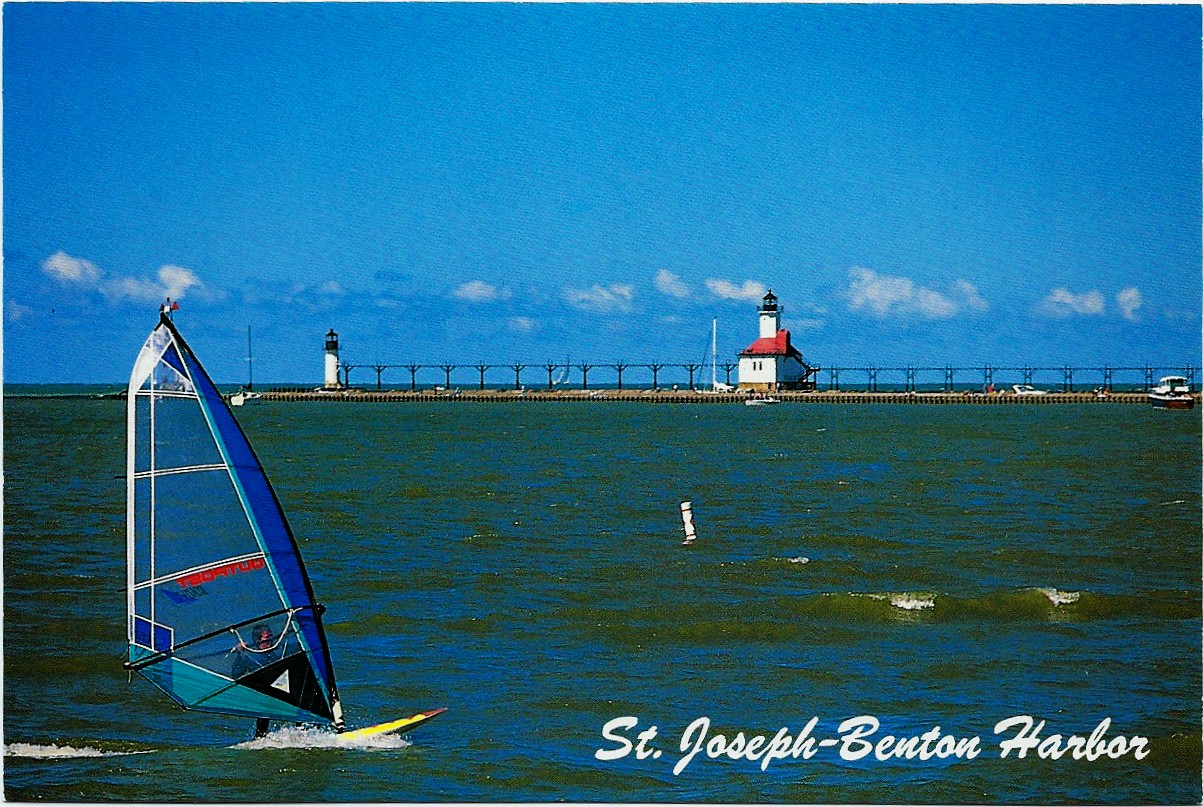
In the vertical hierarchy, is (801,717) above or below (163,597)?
below

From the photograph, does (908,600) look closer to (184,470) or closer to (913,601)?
(913,601)

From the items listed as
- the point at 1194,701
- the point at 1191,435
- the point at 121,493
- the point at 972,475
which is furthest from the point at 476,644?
the point at 1191,435

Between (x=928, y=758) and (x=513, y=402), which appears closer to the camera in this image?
(x=928, y=758)

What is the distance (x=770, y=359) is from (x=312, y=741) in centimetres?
8755

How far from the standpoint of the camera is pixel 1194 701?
11.0 meters

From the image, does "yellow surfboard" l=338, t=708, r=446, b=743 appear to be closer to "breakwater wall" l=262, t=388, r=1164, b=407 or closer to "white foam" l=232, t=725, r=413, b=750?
"white foam" l=232, t=725, r=413, b=750

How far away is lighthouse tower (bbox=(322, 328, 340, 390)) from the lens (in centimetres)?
11594

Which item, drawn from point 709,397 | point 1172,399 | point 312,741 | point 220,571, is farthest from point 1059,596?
point 709,397

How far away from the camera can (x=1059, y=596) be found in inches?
619

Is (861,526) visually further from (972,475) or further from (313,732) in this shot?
(313,732)

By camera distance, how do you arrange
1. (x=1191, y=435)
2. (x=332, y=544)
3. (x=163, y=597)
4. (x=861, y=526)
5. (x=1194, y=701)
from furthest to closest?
1. (x=1191, y=435)
2. (x=861, y=526)
3. (x=332, y=544)
4. (x=1194, y=701)
5. (x=163, y=597)

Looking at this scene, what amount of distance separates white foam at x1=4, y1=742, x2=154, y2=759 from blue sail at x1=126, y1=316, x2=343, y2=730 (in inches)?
36.6

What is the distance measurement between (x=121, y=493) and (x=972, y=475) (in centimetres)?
2187

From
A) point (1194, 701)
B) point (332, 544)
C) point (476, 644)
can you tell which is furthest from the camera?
point (332, 544)
